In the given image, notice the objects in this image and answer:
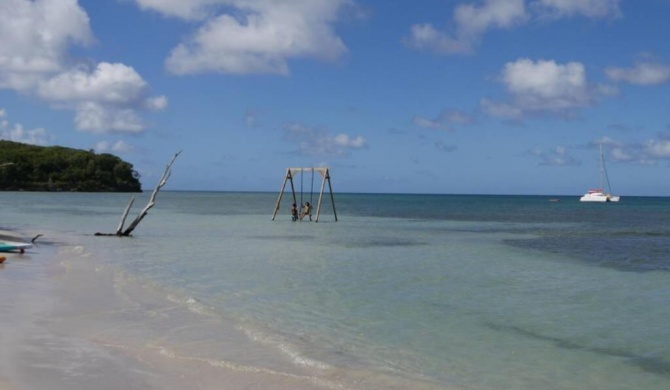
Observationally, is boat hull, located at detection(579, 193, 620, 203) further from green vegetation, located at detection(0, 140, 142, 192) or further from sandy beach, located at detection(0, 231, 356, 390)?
sandy beach, located at detection(0, 231, 356, 390)

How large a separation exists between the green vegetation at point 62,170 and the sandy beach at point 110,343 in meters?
109

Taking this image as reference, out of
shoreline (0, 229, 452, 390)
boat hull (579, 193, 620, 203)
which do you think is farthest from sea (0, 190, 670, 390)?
boat hull (579, 193, 620, 203)

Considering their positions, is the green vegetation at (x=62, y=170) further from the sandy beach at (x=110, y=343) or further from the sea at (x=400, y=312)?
the sandy beach at (x=110, y=343)

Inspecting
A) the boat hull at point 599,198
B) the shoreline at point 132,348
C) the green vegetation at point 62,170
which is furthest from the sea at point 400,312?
the green vegetation at point 62,170

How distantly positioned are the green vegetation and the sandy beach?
357 ft

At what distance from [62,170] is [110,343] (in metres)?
128

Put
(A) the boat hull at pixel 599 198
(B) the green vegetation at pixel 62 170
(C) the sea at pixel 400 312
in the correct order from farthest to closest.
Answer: (B) the green vegetation at pixel 62 170 → (A) the boat hull at pixel 599 198 → (C) the sea at pixel 400 312

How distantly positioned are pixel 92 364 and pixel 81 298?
479 centimetres

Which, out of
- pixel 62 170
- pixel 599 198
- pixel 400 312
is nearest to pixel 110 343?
pixel 400 312

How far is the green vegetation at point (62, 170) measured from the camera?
118 m

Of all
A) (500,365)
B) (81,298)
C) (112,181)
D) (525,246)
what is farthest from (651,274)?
(112,181)

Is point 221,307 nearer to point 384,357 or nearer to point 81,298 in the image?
point 81,298

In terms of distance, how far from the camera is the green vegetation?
118 meters

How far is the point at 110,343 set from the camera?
8.29 m
